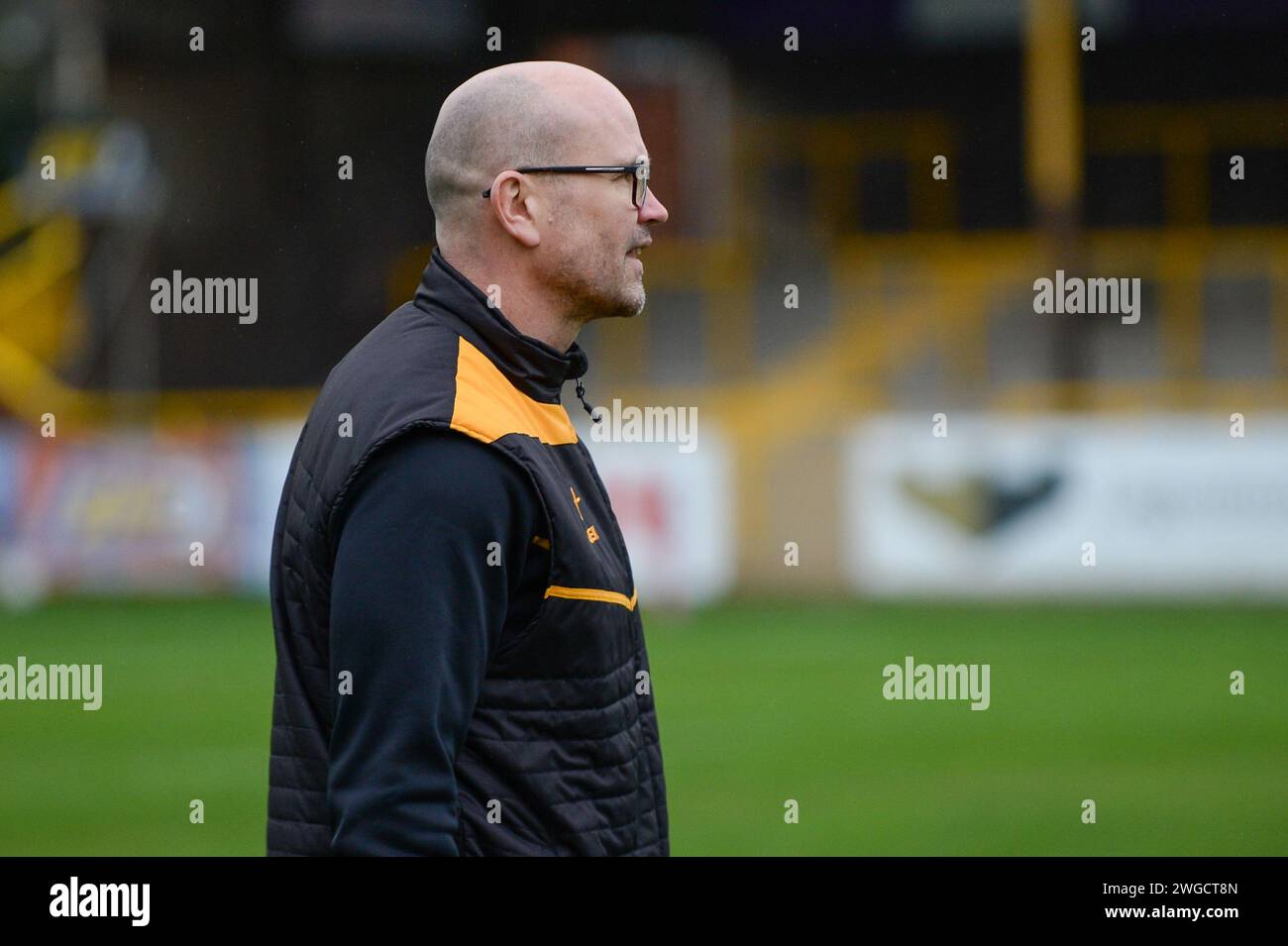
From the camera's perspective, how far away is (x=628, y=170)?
95.4 inches

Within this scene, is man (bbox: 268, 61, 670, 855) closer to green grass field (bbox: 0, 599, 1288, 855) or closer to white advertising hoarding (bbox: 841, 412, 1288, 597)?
green grass field (bbox: 0, 599, 1288, 855)

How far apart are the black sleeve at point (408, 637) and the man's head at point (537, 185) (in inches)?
14.5

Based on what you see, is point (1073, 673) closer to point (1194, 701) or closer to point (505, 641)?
point (1194, 701)

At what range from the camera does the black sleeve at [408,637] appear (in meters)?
2.07

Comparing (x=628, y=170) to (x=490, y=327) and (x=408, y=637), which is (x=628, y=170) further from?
(x=408, y=637)

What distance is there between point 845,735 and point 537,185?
715 cm

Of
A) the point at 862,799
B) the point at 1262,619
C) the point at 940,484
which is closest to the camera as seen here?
the point at 862,799

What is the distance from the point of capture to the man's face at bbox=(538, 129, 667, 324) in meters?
2.39

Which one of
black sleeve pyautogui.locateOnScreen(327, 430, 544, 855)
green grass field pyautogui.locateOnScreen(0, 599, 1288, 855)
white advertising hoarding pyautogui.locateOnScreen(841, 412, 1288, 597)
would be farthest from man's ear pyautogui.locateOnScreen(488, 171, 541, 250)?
white advertising hoarding pyautogui.locateOnScreen(841, 412, 1288, 597)

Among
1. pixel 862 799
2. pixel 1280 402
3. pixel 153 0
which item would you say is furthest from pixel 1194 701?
pixel 153 0

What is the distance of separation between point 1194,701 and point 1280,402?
7043mm

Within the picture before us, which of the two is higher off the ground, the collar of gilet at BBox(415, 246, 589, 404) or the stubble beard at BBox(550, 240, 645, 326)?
the stubble beard at BBox(550, 240, 645, 326)

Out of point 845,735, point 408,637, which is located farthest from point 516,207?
point 845,735

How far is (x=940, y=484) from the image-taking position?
46.0 ft
